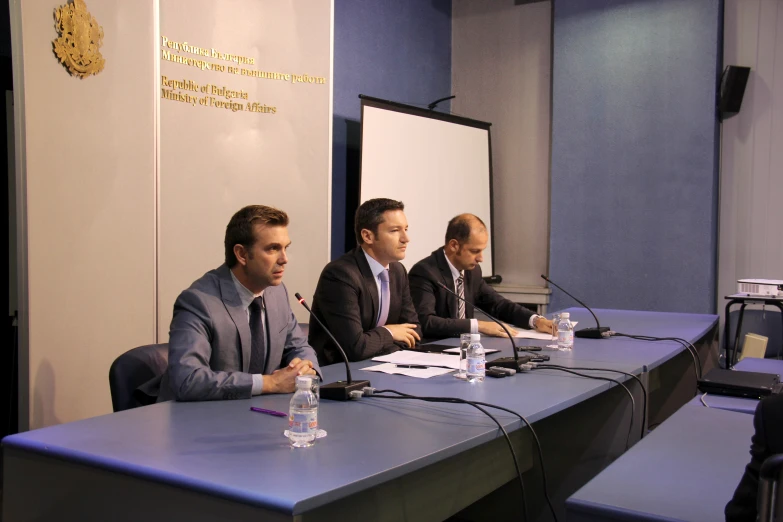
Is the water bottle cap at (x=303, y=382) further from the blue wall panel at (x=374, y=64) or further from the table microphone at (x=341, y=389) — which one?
the blue wall panel at (x=374, y=64)

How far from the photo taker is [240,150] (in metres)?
3.81

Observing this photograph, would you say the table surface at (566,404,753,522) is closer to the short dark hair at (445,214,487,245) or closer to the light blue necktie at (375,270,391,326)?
the light blue necktie at (375,270,391,326)

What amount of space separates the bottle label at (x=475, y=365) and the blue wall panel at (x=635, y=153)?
143 inches

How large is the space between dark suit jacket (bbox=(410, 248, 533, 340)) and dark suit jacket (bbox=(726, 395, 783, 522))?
2384 mm

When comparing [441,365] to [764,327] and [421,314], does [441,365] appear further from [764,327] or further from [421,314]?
[764,327]

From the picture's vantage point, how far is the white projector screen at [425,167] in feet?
16.5

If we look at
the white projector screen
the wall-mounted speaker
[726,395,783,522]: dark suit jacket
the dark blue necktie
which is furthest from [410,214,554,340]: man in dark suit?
the wall-mounted speaker

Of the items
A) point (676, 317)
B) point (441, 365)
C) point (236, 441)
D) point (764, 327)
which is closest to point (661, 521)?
point (236, 441)

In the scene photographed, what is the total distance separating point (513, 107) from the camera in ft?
20.6

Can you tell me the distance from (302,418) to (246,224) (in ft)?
3.16

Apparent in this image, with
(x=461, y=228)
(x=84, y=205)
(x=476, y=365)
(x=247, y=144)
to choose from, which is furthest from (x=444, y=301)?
(x=84, y=205)

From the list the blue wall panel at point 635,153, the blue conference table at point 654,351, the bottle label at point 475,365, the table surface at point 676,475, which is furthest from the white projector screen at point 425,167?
the table surface at point 676,475

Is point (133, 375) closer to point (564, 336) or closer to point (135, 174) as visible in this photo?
point (135, 174)

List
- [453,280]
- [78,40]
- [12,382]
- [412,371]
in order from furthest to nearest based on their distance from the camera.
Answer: [453,280], [12,382], [78,40], [412,371]
